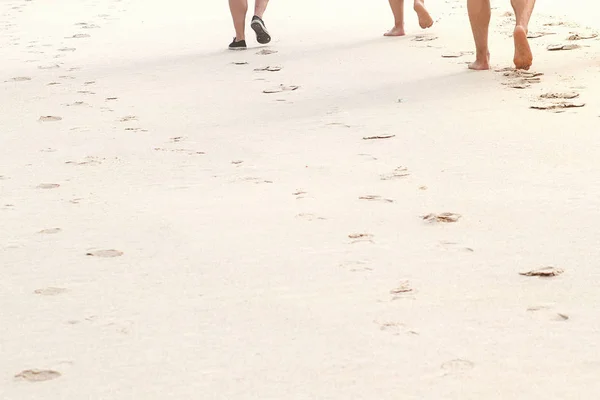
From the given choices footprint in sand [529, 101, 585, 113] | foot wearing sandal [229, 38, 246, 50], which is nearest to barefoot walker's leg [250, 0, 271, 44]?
foot wearing sandal [229, 38, 246, 50]

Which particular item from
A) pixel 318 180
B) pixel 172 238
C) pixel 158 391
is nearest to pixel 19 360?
pixel 158 391

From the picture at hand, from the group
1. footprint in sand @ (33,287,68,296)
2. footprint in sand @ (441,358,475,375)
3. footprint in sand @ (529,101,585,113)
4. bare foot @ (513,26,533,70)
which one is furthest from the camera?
bare foot @ (513,26,533,70)

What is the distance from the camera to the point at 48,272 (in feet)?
7.29

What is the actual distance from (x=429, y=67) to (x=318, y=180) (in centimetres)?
205

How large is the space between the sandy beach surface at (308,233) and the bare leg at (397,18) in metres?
1.01

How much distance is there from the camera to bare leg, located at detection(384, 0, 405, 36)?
231 inches

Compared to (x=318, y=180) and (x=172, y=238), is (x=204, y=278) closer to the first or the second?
(x=172, y=238)

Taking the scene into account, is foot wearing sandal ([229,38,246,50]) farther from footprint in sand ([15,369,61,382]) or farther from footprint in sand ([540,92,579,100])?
footprint in sand ([15,369,61,382])

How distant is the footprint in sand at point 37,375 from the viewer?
65.9 inches

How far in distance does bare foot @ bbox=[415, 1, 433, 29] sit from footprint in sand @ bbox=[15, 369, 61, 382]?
4.17 m

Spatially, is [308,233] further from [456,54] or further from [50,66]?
[50,66]

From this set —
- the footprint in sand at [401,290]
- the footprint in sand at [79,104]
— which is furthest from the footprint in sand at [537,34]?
the footprint in sand at [401,290]

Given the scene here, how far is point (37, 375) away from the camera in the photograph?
66.5 inches

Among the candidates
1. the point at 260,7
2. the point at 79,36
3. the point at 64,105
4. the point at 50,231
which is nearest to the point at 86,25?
the point at 79,36
